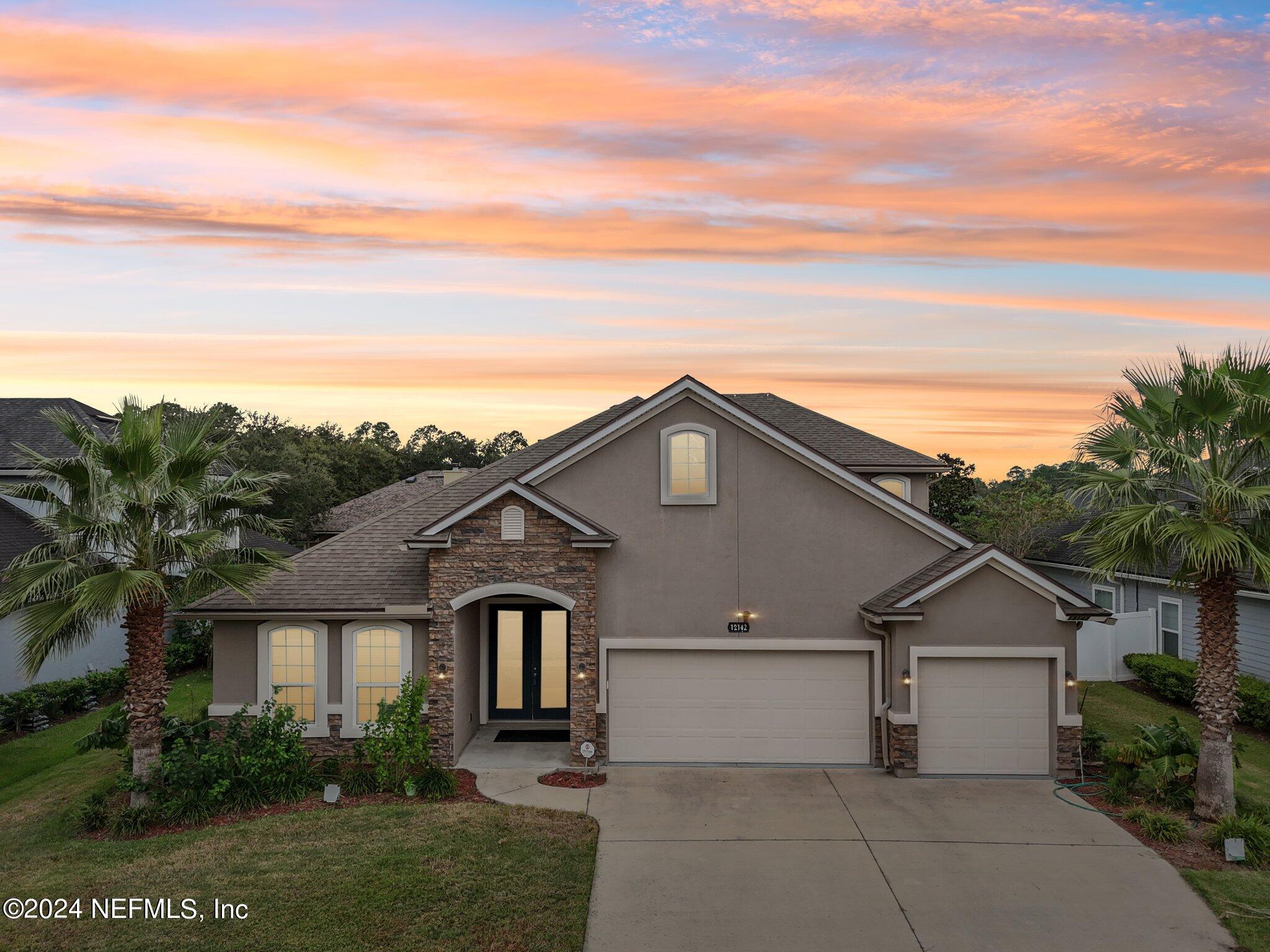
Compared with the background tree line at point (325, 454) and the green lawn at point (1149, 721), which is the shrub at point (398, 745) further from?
the green lawn at point (1149, 721)

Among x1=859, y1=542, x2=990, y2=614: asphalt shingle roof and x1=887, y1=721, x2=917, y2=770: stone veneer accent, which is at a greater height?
x1=859, y1=542, x2=990, y2=614: asphalt shingle roof

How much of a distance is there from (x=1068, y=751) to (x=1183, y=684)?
25.7 ft

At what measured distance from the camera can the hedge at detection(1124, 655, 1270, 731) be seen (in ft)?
53.3

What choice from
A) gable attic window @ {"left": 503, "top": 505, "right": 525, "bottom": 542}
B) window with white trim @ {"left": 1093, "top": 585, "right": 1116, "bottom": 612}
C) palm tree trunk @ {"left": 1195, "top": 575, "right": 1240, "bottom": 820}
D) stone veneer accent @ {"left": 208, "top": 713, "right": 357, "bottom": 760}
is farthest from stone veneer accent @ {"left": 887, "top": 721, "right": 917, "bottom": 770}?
window with white trim @ {"left": 1093, "top": 585, "right": 1116, "bottom": 612}

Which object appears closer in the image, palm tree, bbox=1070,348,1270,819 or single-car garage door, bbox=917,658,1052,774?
palm tree, bbox=1070,348,1270,819

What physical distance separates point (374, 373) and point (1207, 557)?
94.2ft

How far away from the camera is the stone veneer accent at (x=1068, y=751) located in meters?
13.1

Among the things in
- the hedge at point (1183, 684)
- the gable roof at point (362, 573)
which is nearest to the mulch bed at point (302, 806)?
the gable roof at point (362, 573)

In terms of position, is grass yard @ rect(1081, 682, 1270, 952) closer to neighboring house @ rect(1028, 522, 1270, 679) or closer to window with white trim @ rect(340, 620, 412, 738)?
neighboring house @ rect(1028, 522, 1270, 679)

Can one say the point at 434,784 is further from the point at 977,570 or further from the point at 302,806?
the point at 977,570

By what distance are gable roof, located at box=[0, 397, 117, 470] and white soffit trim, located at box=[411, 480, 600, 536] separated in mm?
17682

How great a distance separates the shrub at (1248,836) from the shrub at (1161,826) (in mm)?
302

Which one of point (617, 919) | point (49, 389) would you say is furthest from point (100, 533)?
point (49, 389)

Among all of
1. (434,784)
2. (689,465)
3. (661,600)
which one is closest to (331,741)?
(434,784)
